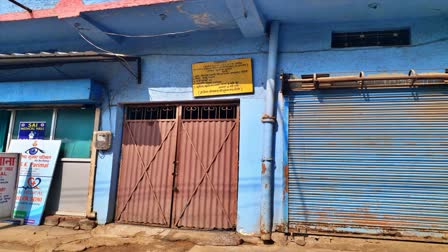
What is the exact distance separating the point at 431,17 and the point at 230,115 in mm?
3880

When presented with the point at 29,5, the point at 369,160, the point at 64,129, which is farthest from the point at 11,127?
the point at 369,160

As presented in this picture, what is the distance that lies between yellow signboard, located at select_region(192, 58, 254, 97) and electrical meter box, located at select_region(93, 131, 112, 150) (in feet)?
6.52

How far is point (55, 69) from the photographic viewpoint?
7.43 m

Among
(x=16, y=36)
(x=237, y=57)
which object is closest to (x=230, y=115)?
(x=237, y=57)

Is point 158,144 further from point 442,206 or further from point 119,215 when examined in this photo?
point 442,206

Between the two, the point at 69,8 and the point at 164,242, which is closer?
the point at 164,242

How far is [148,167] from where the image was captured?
661 centimetres

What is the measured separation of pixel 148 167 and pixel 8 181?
2877mm

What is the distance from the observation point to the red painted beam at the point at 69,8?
5.78m

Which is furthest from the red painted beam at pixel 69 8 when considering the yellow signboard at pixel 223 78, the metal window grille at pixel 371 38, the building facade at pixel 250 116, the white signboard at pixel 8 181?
the metal window grille at pixel 371 38

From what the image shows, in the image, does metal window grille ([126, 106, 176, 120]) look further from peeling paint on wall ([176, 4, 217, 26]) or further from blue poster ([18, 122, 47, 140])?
blue poster ([18, 122, 47, 140])

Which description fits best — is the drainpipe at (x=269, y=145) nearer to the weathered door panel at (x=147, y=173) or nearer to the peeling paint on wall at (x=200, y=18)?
the peeling paint on wall at (x=200, y=18)

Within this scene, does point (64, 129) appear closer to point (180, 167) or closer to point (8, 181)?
point (8, 181)

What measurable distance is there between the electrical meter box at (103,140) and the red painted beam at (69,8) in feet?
7.63
